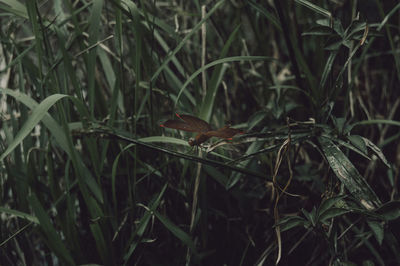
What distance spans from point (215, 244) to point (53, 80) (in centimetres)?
48

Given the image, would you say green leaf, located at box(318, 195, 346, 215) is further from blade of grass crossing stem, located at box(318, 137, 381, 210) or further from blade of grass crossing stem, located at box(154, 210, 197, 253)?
blade of grass crossing stem, located at box(154, 210, 197, 253)

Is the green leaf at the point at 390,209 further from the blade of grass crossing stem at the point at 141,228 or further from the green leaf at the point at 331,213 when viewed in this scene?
the blade of grass crossing stem at the point at 141,228

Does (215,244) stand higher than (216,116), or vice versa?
(216,116)

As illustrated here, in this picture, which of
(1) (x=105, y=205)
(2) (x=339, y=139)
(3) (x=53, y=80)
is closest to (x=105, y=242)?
(1) (x=105, y=205)

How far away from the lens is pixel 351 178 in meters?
0.68

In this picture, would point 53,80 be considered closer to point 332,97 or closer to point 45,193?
point 45,193

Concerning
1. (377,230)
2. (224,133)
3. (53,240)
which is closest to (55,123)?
(53,240)

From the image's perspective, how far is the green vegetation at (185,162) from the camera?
28.6 inches

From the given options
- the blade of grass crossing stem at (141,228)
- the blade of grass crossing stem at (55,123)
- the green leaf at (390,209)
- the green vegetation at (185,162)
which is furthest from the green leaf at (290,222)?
the blade of grass crossing stem at (55,123)

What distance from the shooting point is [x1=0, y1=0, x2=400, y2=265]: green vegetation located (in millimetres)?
727

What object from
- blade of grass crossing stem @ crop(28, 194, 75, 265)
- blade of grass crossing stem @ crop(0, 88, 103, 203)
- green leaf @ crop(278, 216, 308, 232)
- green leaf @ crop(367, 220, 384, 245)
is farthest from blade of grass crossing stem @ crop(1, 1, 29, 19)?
green leaf @ crop(367, 220, 384, 245)

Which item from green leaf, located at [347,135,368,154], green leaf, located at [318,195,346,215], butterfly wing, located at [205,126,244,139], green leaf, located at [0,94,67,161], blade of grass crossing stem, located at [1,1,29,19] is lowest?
green leaf, located at [318,195,346,215]

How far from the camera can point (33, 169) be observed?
2.88 feet

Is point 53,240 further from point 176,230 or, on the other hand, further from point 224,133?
point 224,133
